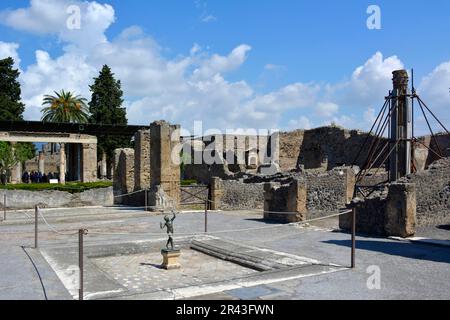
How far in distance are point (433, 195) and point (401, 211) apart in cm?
307

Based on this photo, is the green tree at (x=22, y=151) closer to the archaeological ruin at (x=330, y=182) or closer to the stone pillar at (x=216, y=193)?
the archaeological ruin at (x=330, y=182)

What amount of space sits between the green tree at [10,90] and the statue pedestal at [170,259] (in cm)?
3754

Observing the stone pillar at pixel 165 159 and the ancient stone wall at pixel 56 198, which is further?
the ancient stone wall at pixel 56 198

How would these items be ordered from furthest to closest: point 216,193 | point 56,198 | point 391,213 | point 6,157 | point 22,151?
point 22,151
point 6,157
point 56,198
point 216,193
point 391,213

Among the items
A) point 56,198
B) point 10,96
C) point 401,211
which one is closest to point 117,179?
point 56,198

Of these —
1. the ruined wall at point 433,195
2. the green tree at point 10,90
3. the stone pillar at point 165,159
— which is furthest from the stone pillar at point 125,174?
the green tree at point 10,90

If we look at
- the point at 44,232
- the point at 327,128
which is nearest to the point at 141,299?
the point at 44,232

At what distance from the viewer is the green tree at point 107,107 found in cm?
4278

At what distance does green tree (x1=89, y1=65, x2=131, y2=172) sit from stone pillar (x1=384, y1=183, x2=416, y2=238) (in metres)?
35.0

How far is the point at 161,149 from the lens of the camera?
711 inches

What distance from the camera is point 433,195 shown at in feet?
42.7

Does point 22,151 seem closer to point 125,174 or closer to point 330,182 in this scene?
point 125,174

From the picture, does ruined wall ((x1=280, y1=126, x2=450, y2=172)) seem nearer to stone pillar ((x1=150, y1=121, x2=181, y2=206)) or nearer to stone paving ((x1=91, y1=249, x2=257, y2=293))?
stone pillar ((x1=150, y1=121, x2=181, y2=206))
